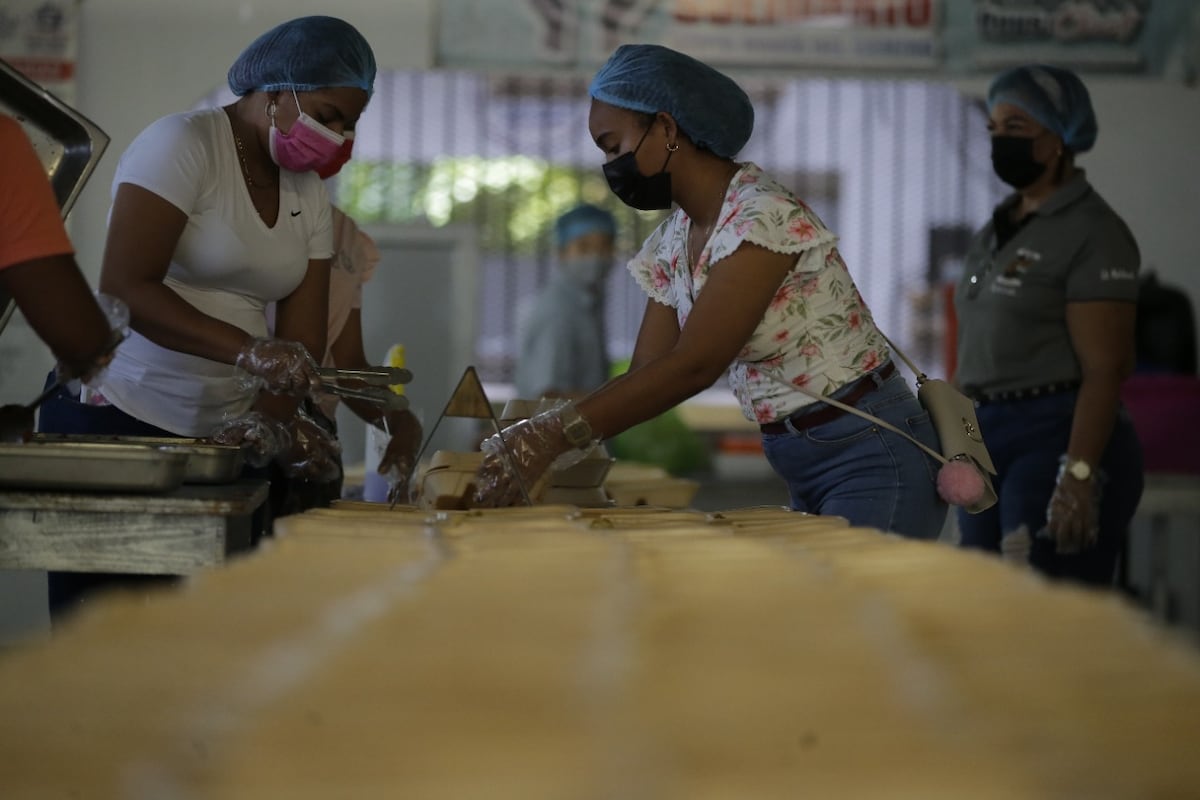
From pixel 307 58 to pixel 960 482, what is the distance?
4.71 feet

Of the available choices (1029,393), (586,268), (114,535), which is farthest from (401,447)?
(586,268)

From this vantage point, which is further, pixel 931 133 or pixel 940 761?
pixel 931 133

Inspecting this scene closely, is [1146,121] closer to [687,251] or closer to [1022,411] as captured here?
[1022,411]

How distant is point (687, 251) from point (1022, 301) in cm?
116

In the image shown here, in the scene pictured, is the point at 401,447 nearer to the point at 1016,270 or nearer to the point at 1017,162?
the point at 1016,270

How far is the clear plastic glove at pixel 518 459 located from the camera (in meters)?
2.27

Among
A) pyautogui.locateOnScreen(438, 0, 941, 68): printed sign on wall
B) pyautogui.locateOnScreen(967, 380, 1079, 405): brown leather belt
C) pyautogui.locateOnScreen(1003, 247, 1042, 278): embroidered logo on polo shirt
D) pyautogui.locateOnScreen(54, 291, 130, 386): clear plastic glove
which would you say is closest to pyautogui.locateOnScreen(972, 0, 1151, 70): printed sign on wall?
pyautogui.locateOnScreen(438, 0, 941, 68): printed sign on wall

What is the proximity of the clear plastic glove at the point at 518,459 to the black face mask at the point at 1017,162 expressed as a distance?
A: 1.70m

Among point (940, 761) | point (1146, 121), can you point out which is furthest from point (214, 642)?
point (1146, 121)

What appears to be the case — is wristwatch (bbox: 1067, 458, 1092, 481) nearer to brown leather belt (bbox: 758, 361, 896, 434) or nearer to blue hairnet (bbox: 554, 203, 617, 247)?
brown leather belt (bbox: 758, 361, 896, 434)

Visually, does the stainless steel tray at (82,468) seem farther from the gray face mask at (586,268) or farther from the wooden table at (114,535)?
the gray face mask at (586,268)

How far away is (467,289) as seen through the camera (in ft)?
16.1

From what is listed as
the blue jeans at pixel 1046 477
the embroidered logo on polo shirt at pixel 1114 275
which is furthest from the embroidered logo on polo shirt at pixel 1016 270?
the blue jeans at pixel 1046 477

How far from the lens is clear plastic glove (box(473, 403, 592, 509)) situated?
227 cm
